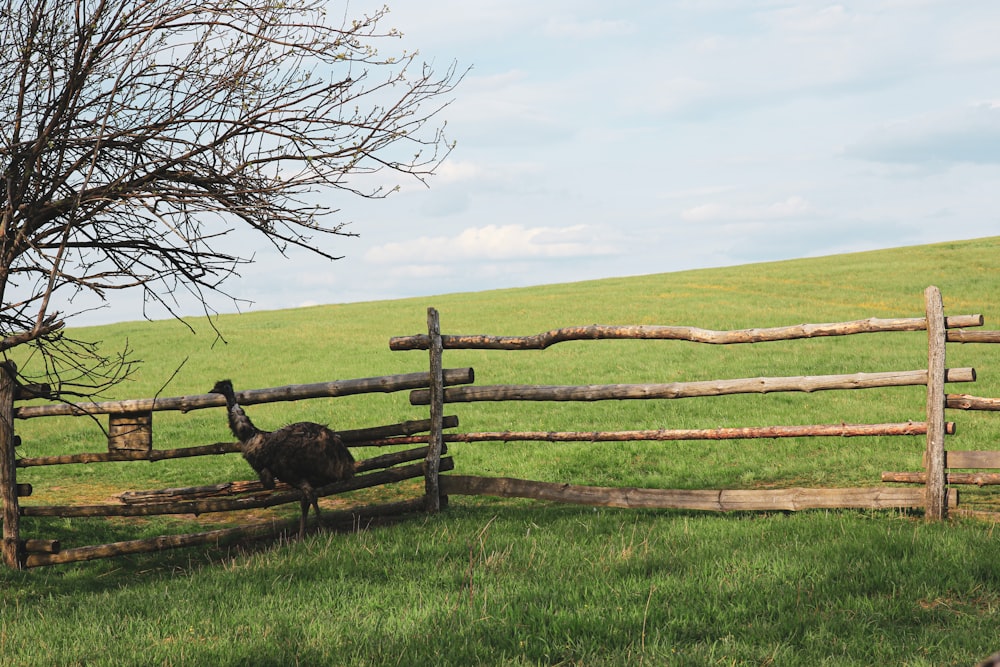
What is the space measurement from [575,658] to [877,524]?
146 inches

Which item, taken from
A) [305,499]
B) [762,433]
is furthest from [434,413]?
[762,433]

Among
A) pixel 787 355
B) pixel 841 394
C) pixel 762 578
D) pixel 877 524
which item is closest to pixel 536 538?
pixel 762 578

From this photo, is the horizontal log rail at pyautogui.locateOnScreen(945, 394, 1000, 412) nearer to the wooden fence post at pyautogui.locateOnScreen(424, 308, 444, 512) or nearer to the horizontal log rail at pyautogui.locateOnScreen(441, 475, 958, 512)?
the horizontal log rail at pyautogui.locateOnScreen(441, 475, 958, 512)

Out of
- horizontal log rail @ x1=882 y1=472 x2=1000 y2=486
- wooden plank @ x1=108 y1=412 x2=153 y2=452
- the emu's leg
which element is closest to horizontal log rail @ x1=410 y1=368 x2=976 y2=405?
horizontal log rail @ x1=882 y1=472 x2=1000 y2=486

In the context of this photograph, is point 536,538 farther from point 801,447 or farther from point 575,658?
point 801,447

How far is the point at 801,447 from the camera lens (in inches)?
483

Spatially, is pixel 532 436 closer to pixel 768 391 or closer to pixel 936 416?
pixel 768 391

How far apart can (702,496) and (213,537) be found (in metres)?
4.84

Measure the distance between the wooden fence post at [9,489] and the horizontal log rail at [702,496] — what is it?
4.24 m

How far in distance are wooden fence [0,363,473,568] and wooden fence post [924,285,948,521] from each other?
4397 millimetres

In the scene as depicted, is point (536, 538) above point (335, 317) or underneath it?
underneath

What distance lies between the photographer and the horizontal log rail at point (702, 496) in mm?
7507

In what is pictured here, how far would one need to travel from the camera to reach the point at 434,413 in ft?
28.6

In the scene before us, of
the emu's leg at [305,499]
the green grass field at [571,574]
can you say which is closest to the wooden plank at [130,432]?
the green grass field at [571,574]
